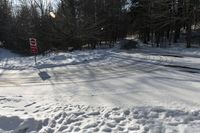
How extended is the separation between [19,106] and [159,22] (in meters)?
35.3

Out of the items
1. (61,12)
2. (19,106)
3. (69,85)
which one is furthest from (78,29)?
(19,106)

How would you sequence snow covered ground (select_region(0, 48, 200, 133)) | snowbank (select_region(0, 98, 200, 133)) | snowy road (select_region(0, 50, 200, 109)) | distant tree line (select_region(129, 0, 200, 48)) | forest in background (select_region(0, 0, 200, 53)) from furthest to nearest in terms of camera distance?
forest in background (select_region(0, 0, 200, 53)) < distant tree line (select_region(129, 0, 200, 48)) < snowy road (select_region(0, 50, 200, 109)) < snow covered ground (select_region(0, 48, 200, 133)) < snowbank (select_region(0, 98, 200, 133))

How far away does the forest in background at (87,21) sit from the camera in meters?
38.5

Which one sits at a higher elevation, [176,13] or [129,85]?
[176,13]

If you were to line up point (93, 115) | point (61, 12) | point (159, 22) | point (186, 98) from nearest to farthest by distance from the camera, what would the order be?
point (93, 115)
point (186, 98)
point (61, 12)
point (159, 22)

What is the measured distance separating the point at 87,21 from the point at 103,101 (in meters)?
29.6

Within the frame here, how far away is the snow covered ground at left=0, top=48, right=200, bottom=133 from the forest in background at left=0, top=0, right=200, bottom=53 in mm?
21747

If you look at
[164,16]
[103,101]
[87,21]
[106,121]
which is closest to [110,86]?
[103,101]

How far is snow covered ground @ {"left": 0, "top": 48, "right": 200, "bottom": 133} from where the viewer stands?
7.36m

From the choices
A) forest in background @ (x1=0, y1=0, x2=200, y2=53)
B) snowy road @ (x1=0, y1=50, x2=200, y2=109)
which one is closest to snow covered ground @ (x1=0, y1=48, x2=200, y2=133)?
snowy road @ (x1=0, y1=50, x2=200, y2=109)

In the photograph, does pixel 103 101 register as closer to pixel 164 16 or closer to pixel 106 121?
pixel 106 121

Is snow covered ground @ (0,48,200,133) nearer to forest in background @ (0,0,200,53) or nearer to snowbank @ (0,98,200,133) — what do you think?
snowbank @ (0,98,200,133)

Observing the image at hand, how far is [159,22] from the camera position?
43.0 meters

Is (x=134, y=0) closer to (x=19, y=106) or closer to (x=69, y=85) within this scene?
(x=69, y=85)
